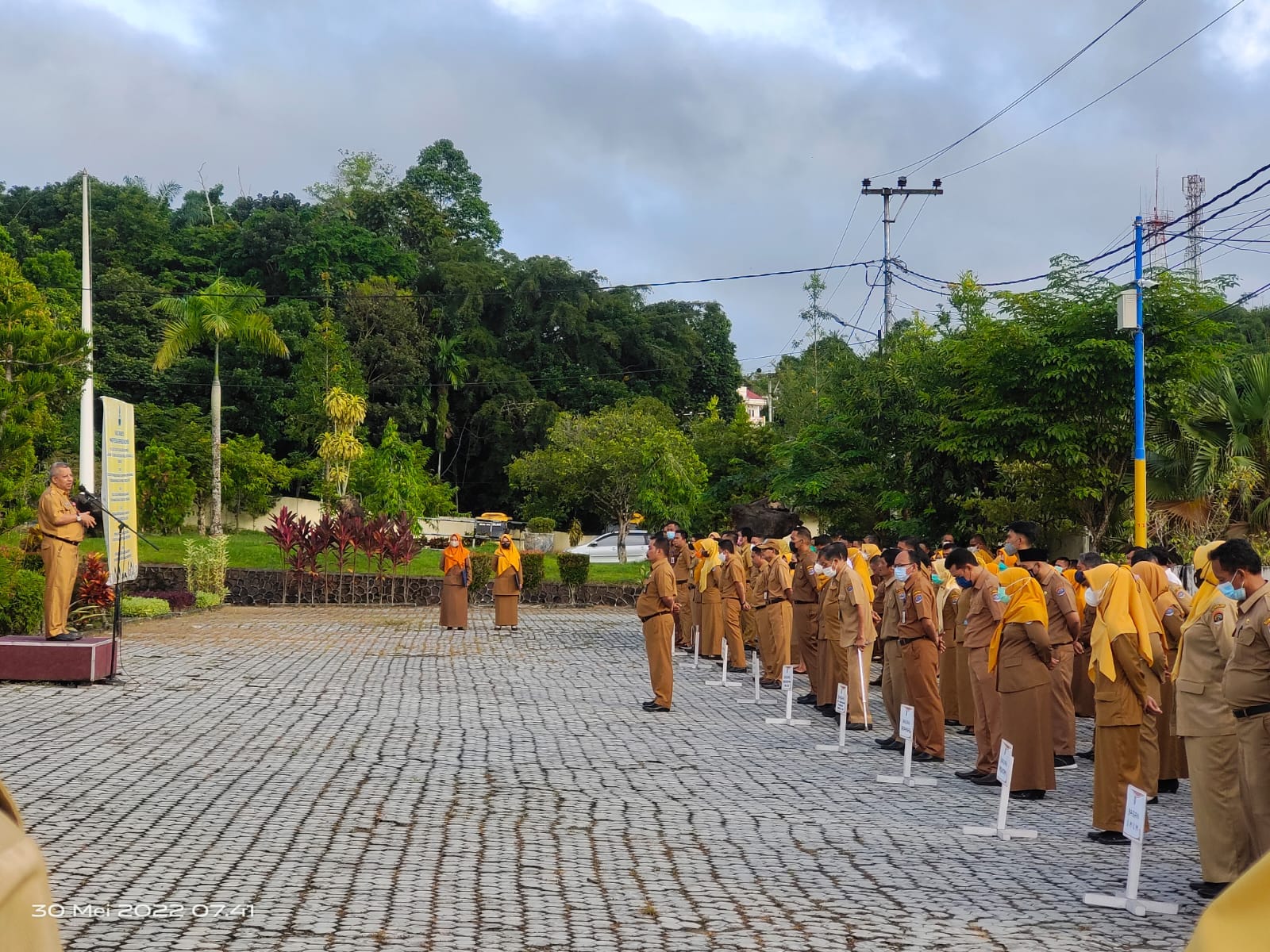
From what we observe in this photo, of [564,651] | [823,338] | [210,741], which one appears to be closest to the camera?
[210,741]

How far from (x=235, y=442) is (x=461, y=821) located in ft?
119

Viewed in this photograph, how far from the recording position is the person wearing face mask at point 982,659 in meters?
10.2

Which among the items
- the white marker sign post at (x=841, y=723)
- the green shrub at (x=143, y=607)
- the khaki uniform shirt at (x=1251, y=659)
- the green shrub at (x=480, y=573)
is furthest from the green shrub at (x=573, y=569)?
the khaki uniform shirt at (x=1251, y=659)

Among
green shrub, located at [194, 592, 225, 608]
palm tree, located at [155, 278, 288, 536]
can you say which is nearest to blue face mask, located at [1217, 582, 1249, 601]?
green shrub, located at [194, 592, 225, 608]

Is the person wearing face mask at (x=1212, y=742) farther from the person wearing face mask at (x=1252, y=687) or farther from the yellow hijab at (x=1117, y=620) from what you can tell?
the yellow hijab at (x=1117, y=620)

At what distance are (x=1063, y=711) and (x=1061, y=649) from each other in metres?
0.59

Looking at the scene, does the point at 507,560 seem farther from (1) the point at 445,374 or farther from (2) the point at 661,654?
(1) the point at 445,374

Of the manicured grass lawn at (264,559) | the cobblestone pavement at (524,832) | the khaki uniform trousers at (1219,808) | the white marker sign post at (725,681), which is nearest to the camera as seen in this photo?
the cobblestone pavement at (524,832)

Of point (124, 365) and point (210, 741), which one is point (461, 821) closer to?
point (210, 741)

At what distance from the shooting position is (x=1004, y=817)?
812 centimetres

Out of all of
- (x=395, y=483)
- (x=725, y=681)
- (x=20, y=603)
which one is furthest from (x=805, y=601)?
(x=395, y=483)

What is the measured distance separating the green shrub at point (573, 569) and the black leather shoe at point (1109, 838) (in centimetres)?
2476

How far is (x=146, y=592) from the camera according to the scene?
28.2 metres

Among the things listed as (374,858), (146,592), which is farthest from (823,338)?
(374,858)
